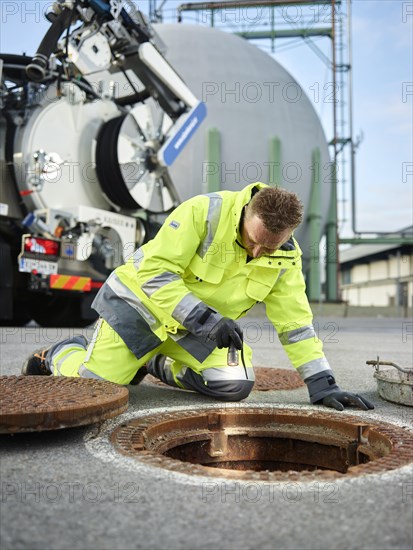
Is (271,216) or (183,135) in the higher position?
(183,135)

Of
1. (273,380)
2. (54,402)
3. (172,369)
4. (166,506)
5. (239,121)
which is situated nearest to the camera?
(166,506)

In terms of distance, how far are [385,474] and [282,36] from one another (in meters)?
15.6

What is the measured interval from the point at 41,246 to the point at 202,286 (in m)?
3.21

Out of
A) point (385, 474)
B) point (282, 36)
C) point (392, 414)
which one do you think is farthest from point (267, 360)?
point (282, 36)

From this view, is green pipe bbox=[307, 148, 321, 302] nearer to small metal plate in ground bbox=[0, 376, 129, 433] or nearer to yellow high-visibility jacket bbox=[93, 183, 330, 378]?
yellow high-visibility jacket bbox=[93, 183, 330, 378]

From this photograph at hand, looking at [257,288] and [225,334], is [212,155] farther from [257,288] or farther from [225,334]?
[225,334]

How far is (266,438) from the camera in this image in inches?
83.0

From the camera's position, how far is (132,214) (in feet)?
19.7

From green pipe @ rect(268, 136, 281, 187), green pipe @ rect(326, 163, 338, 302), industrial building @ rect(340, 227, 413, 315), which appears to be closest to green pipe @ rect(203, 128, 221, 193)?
green pipe @ rect(268, 136, 281, 187)

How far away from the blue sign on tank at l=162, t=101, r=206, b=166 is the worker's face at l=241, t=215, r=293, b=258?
371 cm

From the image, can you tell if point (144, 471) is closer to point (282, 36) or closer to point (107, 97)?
point (107, 97)

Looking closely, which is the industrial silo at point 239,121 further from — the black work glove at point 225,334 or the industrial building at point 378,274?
the black work glove at point 225,334

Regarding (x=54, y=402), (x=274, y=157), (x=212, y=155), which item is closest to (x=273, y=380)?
(x=54, y=402)

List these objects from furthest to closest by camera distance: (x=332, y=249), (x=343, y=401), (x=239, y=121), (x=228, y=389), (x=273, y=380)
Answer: (x=332, y=249) → (x=239, y=121) → (x=273, y=380) → (x=228, y=389) → (x=343, y=401)
